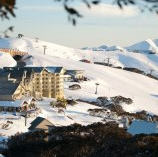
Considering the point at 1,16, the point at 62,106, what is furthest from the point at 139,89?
the point at 1,16

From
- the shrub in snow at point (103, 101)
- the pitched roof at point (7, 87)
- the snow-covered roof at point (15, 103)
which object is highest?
the pitched roof at point (7, 87)

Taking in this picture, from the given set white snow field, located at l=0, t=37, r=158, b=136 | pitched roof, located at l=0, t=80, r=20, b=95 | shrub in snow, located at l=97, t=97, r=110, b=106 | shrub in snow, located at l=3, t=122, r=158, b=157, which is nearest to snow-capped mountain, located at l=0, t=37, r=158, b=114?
white snow field, located at l=0, t=37, r=158, b=136

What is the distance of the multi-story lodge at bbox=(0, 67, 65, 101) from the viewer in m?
60.3

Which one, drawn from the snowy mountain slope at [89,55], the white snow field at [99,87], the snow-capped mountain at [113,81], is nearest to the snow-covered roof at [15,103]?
the white snow field at [99,87]

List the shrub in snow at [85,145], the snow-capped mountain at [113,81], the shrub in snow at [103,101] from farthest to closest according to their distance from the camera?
1. the snow-capped mountain at [113,81]
2. the shrub in snow at [103,101]
3. the shrub in snow at [85,145]

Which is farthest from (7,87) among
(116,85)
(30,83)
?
(116,85)

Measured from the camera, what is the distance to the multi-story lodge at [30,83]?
60.3 m

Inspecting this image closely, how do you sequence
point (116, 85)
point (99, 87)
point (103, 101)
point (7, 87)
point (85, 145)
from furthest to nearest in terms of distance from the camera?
1. point (116, 85)
2. point (99, 87)
3. point (103, 101)
4. point (7, 87)
5. point (85, 145)

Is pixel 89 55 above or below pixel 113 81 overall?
above

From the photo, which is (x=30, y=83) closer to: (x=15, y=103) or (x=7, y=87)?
(x=7, y=87)

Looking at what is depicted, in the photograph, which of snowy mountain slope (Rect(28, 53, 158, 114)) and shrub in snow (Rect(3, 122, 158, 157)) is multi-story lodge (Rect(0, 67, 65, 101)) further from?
shrub in snow (Rect(3, 122, 158, 157))

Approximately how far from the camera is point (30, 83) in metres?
67.6

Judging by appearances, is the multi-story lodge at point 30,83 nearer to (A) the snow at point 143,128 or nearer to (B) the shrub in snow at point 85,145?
(A) the snow at point 143,128

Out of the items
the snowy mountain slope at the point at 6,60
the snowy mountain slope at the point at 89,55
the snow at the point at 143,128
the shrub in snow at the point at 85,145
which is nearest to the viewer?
the shrub in snow at the point at 85,145
